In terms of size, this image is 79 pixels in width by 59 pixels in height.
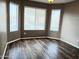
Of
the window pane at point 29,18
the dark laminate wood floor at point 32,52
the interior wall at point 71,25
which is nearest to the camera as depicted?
the dark laminate wood floor at point 32,52

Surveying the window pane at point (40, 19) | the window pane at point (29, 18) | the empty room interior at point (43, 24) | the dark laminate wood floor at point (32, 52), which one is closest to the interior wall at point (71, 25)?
the empty room interior at point (43, 24)

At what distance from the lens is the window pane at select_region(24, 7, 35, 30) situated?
5.58 metres

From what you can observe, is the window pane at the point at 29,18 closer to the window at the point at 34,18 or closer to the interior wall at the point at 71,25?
the window at the point at 34,18

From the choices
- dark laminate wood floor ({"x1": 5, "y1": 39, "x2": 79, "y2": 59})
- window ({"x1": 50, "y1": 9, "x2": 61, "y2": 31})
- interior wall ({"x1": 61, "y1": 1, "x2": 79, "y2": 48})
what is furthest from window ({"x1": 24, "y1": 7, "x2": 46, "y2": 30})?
dark laminate wood floor ({"x1": 5, "y1": 39, "x2": 79, "y2": 59})

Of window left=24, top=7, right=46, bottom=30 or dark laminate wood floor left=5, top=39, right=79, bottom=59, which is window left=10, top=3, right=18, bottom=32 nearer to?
window left=24, top=7, right=46, bottom=30

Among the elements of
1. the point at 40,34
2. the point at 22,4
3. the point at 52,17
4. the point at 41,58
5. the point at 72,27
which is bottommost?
the point at 41,58

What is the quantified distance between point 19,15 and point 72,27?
3.10 m

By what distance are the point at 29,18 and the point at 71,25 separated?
8.58 ft

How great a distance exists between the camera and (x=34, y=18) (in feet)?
19.5

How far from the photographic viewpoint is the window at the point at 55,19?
19.7 feet

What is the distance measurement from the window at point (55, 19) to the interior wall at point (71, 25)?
48cm

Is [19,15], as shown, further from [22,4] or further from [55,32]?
[55,32]


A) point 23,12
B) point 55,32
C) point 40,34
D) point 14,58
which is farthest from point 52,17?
point 14,58

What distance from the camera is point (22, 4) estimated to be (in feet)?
17.4
